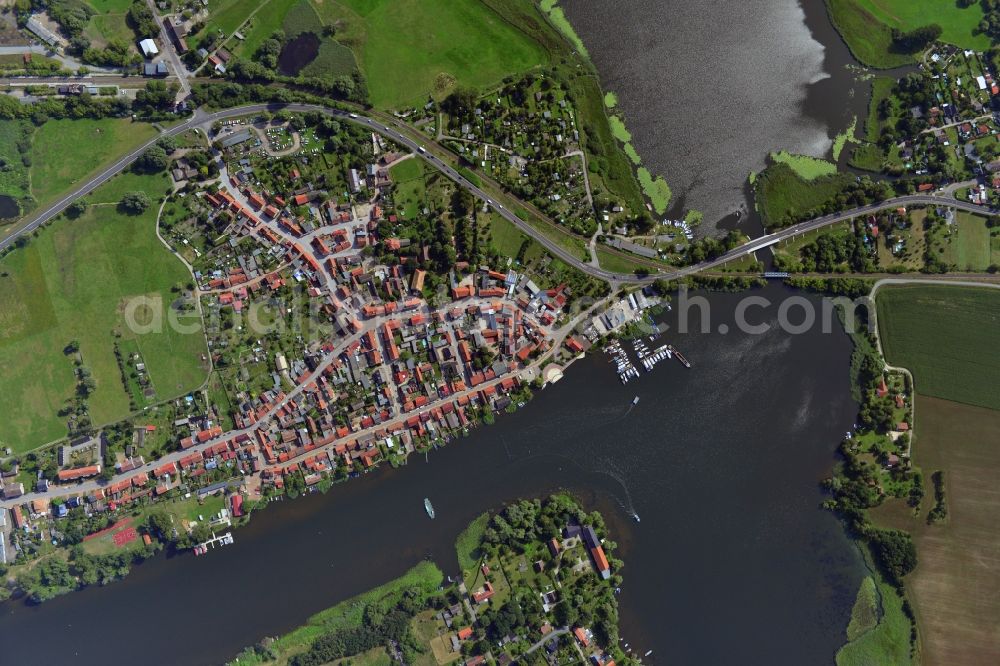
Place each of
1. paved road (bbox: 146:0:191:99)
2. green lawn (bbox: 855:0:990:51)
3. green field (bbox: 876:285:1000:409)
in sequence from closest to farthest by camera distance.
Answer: green field (bbox: 876:285:1000:409) → paved road (bbox: 146:0:191:99) → green lawn (bbox: 855:0:990:51)

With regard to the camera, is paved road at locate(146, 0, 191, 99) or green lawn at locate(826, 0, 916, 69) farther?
green lawn at locate(826, 0, 916, 69)

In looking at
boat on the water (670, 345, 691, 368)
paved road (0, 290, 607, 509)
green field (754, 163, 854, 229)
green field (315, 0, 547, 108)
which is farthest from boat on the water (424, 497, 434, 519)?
green field (754, 163, 854, 229)

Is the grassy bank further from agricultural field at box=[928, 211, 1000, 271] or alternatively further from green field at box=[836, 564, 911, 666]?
agricultural field at box=[928, 211, 1000, 271]

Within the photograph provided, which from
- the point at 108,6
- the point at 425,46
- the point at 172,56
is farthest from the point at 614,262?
the point at 108,6

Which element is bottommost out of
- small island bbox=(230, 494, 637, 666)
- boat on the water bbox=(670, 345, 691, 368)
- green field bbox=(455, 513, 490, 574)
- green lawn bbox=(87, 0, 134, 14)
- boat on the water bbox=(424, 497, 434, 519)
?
small island bbox=(230, 494, 637, 666)

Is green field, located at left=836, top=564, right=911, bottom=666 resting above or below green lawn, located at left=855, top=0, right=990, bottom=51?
below

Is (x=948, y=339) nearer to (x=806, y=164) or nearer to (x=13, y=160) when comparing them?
(x=806, y=164)

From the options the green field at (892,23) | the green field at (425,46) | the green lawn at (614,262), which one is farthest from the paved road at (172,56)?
the green field at (892,23)
